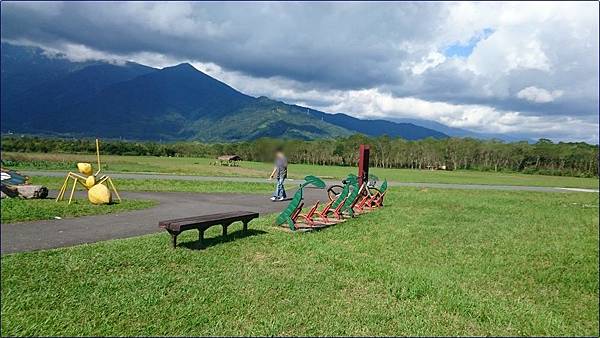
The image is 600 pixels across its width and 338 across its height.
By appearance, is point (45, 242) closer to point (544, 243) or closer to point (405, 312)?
point (405, 312)

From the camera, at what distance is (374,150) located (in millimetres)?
5113

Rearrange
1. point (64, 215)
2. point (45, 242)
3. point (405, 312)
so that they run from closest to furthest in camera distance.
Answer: point (64, 215)
point (45, 242)
point (405, 312)

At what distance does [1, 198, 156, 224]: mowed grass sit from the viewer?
237 centimetres

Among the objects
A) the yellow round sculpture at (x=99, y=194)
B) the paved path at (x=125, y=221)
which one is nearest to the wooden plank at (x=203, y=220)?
the paved path at (x=125, y=221)

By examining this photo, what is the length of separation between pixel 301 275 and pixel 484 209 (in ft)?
52.7

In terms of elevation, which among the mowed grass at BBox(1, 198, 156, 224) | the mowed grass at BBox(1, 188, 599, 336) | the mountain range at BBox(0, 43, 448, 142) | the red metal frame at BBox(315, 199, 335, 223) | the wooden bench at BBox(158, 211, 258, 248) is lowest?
the mowed grass at BBox(1, 188, 599, 336)

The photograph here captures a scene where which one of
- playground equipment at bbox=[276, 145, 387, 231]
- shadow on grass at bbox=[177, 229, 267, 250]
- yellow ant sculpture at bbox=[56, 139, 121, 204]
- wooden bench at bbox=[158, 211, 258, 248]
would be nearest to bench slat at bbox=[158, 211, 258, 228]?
wooden bench at bbox=[158, 211, 258, 248]

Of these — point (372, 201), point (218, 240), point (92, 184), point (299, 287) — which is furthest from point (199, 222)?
point (372, 201)

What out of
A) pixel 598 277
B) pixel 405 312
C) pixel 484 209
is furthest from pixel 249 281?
pixel 484 209

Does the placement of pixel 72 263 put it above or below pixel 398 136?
below

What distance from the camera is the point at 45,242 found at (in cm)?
477

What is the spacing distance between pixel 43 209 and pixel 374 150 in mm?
3649

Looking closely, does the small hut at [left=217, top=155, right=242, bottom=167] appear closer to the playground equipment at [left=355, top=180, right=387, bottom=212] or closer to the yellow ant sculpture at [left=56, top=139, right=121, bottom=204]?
the yellow ant sculpture at [left=56, top=139, right=121, bottom=204]

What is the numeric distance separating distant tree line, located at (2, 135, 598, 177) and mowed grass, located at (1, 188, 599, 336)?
881 mm
